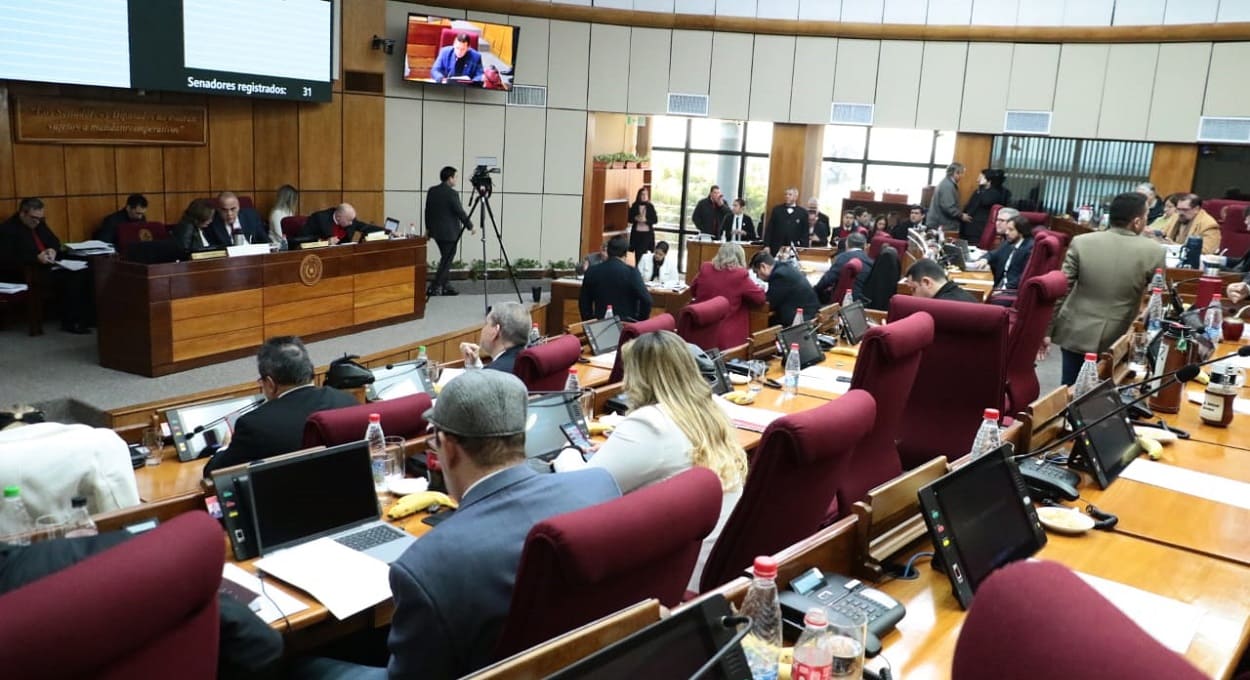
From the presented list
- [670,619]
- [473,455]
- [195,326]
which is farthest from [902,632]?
[195,326]

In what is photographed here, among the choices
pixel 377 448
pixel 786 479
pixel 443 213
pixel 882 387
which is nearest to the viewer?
pixel 786 479

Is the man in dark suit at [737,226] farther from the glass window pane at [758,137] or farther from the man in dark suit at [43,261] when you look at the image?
the man in dark suit at [43,261]

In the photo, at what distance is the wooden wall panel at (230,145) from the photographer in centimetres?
1036

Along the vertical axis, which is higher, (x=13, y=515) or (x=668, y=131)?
(x=668, y=131)

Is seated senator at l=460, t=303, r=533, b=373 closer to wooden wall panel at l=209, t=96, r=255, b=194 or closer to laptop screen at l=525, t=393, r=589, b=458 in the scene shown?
laptop screen at l=525, t=393, r=589, b=458

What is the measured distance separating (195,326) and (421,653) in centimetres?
660

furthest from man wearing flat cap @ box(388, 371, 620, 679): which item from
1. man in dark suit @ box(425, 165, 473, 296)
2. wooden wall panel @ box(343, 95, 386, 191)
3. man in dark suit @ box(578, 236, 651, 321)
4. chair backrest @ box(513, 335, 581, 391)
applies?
wooden wall panel @ box(343, 95, 386, 191)

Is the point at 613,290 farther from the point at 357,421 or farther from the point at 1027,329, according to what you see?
the point at 357,421

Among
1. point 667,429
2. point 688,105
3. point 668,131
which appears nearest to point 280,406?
point 667,429

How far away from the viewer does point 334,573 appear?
2.84 metres

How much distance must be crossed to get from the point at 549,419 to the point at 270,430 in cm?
107

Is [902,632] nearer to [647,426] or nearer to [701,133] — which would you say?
[647,426]

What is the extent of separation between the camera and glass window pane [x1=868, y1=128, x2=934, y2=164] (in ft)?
46.3

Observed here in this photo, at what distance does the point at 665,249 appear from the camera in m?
10.3
